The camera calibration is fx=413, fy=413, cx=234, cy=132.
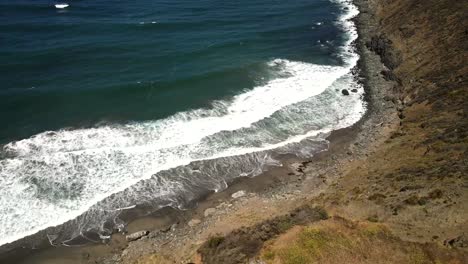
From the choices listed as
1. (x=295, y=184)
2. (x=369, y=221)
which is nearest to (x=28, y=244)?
(x=295, y=184)

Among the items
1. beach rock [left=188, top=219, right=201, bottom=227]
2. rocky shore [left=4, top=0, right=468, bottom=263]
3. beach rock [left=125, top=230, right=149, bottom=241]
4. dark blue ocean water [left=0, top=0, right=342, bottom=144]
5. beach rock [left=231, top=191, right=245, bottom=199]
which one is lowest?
beach rock [left=125, top=230, right=149, bottom=241]

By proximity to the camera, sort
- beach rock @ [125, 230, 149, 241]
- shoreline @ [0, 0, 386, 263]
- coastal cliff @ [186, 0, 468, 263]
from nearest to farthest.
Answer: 1. coastal cliff @ [186, 0, 468, 263]
2. shoreline @ [0, 0, 386, 263]
3. beach rock @ [125, 230, 149, 241]

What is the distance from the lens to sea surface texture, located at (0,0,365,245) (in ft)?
127

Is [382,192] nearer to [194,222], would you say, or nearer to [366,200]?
[366,200]

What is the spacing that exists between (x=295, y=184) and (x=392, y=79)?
26.5 meters

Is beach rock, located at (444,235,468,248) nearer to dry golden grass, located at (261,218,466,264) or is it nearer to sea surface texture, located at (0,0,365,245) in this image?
dry golden grass, located at (261,218,466,264)

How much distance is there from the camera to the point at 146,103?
52188 mm

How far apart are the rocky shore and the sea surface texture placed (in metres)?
2.34

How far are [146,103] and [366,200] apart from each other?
1197 inches

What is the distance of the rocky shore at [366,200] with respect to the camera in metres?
26.9

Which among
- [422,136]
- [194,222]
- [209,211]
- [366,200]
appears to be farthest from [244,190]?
[422,136]

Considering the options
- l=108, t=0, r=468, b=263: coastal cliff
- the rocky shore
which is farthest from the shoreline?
l=108, t=0, r=468, b=263: coastal cliff

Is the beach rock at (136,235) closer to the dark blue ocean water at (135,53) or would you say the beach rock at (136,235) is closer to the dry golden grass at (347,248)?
the dry golden grass at (347,248)

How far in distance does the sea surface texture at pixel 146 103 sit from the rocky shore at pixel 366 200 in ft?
7.68
